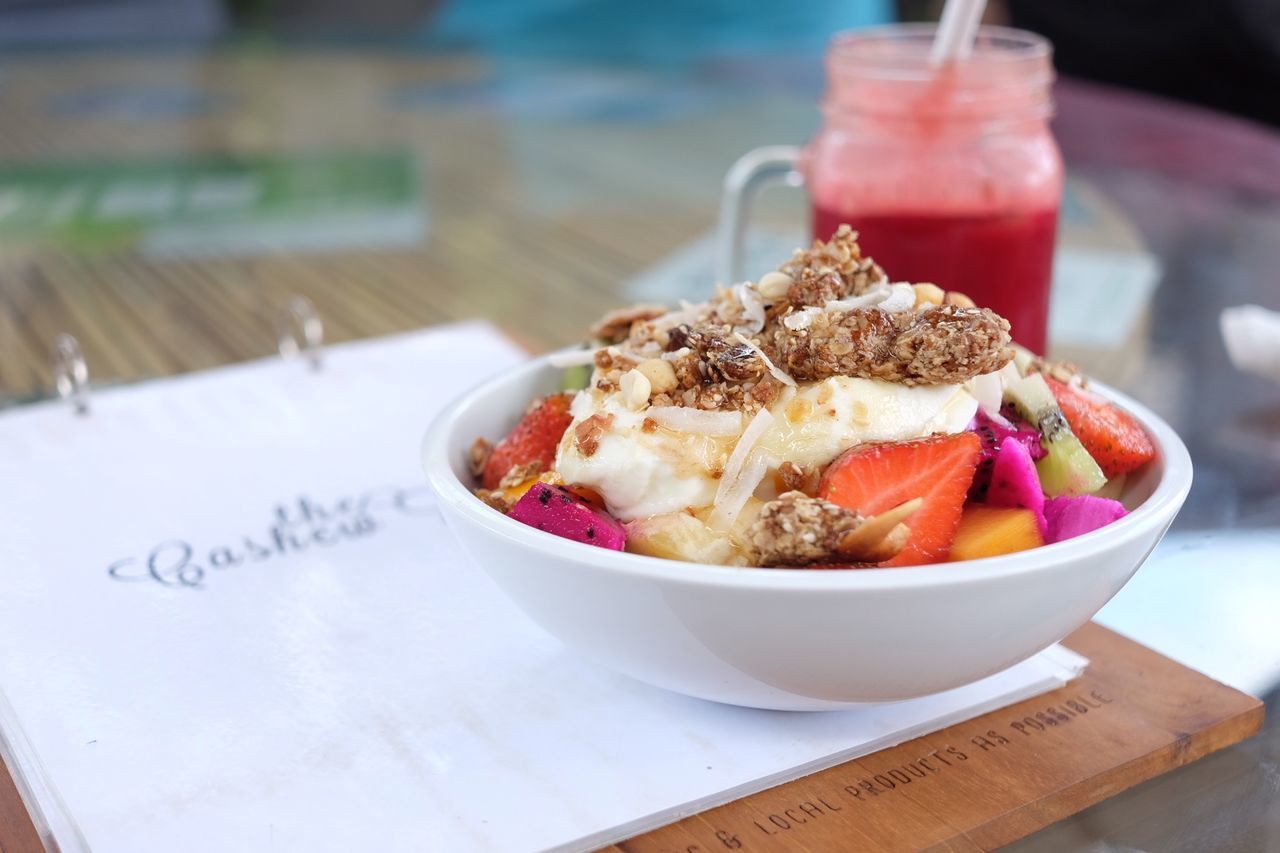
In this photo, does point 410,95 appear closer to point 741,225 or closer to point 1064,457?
point 741,225

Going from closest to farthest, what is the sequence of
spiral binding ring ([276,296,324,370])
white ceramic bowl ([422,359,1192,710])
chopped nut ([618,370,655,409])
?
white ceramic bowl ([422,359,1192,710]), chopped nut ([618,370,655,409]), spiral binding ring ([276,296,324,370])

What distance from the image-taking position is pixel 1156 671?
0.64 m

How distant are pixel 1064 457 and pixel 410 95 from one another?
1698mm

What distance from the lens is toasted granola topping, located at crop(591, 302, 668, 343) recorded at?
2.39 feet

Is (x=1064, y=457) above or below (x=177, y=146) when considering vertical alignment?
above

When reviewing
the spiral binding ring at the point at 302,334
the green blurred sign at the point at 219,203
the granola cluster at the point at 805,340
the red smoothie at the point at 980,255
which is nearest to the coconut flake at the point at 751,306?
the granola cluster at the point at 805,340

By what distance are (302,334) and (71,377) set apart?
8.5 inches

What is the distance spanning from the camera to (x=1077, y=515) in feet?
1.87

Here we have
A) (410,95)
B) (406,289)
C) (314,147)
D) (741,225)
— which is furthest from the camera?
(410,95)

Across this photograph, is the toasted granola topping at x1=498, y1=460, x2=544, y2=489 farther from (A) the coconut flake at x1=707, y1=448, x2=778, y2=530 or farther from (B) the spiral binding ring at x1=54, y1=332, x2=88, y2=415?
(B) the spiral binding ring at x1=54, y1=332, x2=88, y2=415

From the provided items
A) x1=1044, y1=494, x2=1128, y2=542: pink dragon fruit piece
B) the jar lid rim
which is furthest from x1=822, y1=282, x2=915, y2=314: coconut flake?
the jar lid rim

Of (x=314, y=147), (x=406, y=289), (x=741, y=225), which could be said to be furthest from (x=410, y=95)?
(x=741, y=225)

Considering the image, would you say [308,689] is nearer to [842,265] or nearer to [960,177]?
[842,265]

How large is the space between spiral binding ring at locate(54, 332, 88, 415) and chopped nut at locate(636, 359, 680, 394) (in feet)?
1.69
